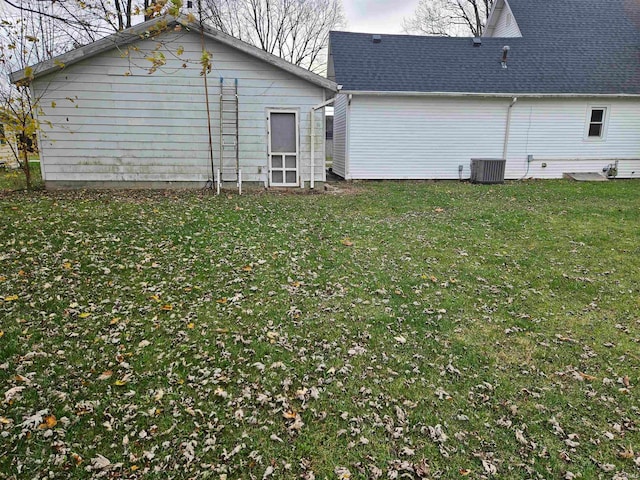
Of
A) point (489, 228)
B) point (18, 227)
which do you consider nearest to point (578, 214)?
point (489, 228)

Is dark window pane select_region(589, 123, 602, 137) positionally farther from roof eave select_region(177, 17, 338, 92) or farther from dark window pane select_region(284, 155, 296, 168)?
dark window pane select_region(284, 155, 296, 168)

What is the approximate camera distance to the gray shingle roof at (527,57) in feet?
47.4

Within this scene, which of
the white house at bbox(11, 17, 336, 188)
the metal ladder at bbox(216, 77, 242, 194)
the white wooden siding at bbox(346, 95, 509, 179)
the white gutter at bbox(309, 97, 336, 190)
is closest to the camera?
the white house at bbox(11, 17, 336, 188)

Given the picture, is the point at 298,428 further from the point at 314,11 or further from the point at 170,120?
the point at 314,11

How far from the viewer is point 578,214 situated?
29.1 feet

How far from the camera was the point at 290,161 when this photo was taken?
448 inches

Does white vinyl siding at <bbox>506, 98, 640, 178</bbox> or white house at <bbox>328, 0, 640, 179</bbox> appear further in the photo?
white vinyl siding at <bbox>506, 98, 640, 178</bbox>

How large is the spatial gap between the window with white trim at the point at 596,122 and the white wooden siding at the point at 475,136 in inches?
7.5

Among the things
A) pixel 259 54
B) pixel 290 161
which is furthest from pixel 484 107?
pixel 259 54

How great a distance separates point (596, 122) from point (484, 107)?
4480 mm

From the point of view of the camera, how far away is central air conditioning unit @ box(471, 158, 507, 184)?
1382cm

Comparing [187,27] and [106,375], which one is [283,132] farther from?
[106,375]

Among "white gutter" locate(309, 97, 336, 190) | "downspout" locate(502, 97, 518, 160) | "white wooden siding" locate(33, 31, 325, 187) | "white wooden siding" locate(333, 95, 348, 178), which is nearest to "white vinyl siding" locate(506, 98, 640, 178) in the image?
"downspout" locate(502, 97, 518, 160)

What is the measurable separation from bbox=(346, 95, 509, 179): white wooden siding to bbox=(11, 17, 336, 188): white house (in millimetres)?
3416
